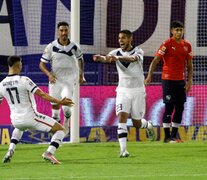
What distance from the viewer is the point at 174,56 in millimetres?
17391

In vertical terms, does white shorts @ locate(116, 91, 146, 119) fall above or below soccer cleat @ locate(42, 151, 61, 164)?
above

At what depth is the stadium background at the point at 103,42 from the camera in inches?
794

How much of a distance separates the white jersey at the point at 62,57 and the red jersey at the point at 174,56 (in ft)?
5.70

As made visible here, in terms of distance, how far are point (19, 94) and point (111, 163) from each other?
1761mm

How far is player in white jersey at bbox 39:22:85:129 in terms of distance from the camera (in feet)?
54.1

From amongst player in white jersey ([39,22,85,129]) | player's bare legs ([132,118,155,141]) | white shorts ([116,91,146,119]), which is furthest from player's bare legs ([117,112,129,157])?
player in white jersey ([39,22,85,129])

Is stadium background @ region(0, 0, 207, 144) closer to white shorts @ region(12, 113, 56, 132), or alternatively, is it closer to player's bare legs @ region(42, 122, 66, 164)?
player's bare legs @ region(42, 122, 66, 164)

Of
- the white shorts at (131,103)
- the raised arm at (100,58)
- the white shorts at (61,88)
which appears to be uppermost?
the raised arm at (100,58)

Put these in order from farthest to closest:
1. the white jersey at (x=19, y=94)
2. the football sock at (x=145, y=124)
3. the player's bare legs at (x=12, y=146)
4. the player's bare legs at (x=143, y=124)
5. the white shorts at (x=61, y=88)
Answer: the white shorts at (x=61, y=88) < the football sock at (x=145, y=124) < the player's bare legs at (x=143, y=124) < the player's bare legs at (x=12, y=146) < the white jersey at (x=19, y=94)

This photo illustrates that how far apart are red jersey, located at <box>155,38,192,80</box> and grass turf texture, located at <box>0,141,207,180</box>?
1434 mm

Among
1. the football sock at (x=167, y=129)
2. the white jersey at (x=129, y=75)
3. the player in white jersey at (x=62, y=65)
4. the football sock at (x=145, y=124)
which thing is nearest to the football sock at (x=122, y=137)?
the white jersey at (x=129, y=75)

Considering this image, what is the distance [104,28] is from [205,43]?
8.56ft

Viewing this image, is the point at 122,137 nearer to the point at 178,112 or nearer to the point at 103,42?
the point at 178,112

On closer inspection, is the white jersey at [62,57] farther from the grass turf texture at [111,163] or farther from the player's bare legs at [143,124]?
the player's bare legs at [143,124]
